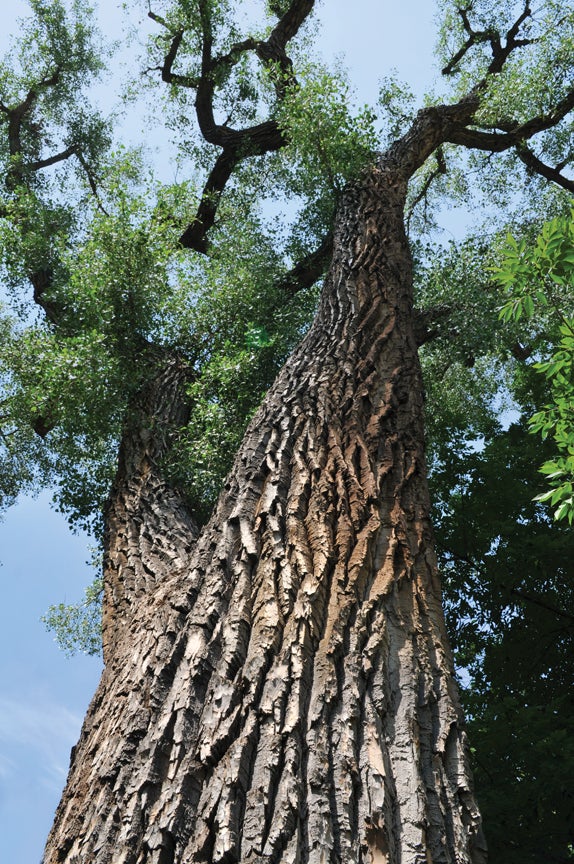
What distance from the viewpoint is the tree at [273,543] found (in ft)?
7.81

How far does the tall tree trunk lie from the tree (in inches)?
0.4

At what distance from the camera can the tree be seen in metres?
2.38

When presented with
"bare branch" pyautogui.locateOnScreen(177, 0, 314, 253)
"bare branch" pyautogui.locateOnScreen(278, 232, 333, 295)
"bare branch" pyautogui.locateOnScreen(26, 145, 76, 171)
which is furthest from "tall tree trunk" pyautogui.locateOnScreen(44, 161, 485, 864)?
"bare branch" pyautogui.locateOnScreen(26, 145, 76, 171)

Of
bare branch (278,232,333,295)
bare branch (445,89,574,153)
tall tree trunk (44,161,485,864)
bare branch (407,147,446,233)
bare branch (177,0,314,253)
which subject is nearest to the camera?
tall tree trunk (44,161,485,864)

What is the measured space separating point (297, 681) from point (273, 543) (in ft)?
2.84

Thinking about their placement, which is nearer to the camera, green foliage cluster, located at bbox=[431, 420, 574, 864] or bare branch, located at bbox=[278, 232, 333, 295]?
green foliage cluster, located at bbox=[431, 420, 574, 864]

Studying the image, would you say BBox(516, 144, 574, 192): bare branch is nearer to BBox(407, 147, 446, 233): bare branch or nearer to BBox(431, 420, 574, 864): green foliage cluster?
BBox(407, 147, 446, 233): bare branch

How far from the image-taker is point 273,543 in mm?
3469

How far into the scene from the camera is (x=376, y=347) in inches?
215

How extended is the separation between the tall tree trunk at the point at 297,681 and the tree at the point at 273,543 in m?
0.01

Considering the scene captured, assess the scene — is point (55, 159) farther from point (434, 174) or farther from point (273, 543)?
point (273, 543)

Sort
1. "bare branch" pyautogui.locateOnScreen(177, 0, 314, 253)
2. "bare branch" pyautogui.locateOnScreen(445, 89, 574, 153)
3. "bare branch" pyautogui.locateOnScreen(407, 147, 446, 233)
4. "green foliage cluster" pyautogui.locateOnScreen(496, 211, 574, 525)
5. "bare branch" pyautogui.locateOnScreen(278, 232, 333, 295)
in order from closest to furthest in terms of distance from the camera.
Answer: "green foliage cluster" pyautogui.locateOnScreen(496, 211, 574, 525), "bare branch" pyautogui.locateOnScreen(278, 232, 333, 295), "bare branch" pyautogui.locateOnScreen(445, 89, 574, 153), "bare branch" pyautogui.locateOnScreen(177, 0, 314, 253), "bare branch" pyautogui.locateOnScreen(407, 147, 446, 233)

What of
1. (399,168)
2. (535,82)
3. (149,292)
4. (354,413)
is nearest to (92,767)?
(354,413)

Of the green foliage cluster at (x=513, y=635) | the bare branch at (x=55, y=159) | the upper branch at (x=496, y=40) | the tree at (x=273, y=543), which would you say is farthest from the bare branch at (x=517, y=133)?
the bare branch at (x=55, y=159)
